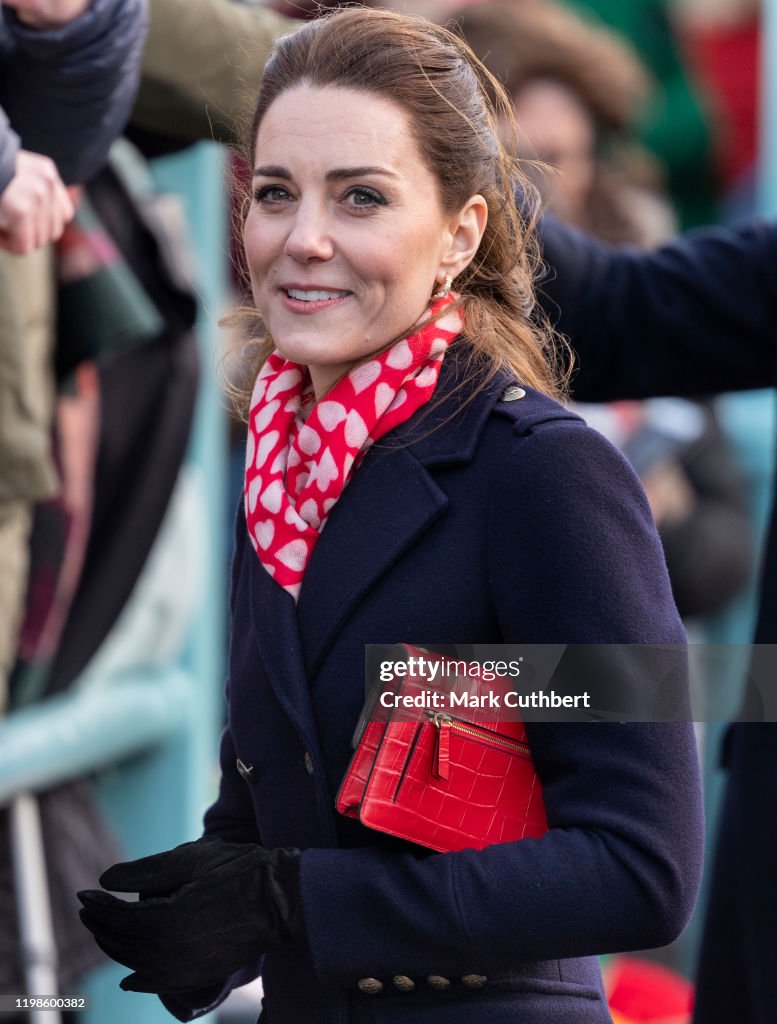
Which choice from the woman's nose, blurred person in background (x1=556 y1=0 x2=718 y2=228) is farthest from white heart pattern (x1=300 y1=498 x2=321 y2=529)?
blurred person in background (x1=556 y1=0 x2=718 y2=228)

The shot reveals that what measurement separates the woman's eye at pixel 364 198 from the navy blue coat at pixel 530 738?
219 millimetres

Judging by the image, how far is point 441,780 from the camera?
149 cm

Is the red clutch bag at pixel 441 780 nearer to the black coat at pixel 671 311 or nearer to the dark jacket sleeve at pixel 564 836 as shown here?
the dark jacket sleeve at pixel 564 836

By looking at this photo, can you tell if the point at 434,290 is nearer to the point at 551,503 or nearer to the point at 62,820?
the point at 551,503

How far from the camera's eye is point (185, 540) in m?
3.56

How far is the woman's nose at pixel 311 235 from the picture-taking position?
5.10 feet

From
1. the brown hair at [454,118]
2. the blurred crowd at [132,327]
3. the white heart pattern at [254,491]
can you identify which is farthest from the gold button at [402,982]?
the blurred crowd at [132,327]

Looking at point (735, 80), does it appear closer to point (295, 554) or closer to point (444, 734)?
point (295, 554)

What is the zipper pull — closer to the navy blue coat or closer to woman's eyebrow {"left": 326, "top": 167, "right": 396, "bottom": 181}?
the navy blue coat

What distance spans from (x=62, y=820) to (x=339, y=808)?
71.3 inches

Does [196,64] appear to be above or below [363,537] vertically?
above

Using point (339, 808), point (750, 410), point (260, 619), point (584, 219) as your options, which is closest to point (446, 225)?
point (260, 619)

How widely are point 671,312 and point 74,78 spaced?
3.66 ft

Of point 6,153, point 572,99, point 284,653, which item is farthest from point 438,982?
point 572,99
